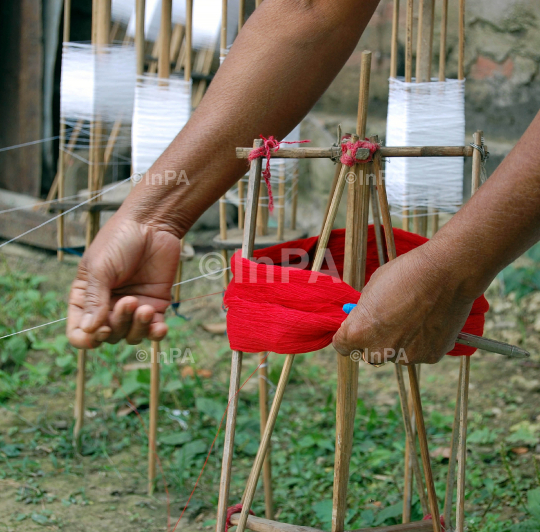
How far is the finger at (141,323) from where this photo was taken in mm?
1070

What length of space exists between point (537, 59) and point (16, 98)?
10.0ft

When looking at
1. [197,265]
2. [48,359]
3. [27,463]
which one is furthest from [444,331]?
[197,265]

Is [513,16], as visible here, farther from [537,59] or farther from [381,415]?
[381,415]

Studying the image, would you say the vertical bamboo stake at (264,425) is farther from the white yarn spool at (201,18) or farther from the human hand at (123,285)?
the white yarn spool at (201,18)

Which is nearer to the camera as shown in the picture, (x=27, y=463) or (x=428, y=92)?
(x=428, y=92)

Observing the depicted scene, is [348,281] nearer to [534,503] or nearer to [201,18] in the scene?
[534,503]

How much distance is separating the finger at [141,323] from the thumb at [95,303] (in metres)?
0.05

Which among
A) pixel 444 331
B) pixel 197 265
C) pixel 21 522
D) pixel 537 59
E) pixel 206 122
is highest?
pixel 537 59

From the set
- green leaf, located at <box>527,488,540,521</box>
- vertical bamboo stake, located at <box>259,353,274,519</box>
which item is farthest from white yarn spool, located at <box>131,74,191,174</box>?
green leaf, located at <box>527,488,540,521</box>

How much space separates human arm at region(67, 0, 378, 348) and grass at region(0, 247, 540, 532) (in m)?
0.93

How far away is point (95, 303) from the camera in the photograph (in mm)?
1135

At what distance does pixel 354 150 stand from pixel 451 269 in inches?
12.0

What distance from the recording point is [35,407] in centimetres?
251

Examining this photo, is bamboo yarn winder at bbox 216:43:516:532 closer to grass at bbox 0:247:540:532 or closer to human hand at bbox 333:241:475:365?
human hand at bbox 333:241:475:365
